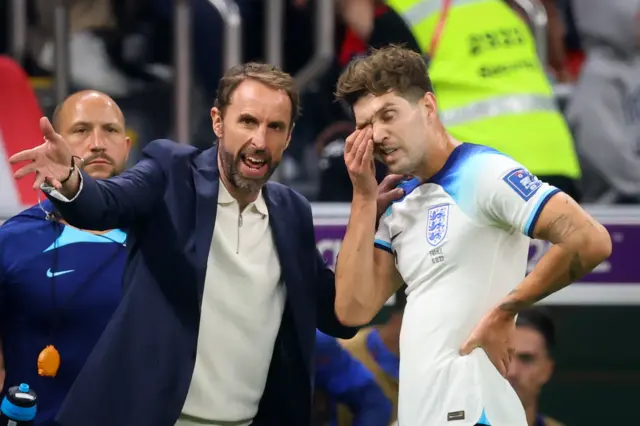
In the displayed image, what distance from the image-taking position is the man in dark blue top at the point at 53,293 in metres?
4.43

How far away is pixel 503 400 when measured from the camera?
11.9ft

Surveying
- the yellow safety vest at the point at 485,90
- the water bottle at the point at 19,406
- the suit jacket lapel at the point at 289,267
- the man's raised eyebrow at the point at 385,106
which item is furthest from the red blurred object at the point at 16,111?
the man's raised eyebrow at the point at 385,106

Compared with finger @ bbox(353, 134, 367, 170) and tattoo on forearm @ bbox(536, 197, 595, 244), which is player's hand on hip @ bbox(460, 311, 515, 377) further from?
finger @ bbox(353, 134, 367, 170)

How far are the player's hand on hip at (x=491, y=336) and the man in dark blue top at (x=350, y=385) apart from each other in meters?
1.12

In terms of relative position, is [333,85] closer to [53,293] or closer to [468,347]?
[53,293]

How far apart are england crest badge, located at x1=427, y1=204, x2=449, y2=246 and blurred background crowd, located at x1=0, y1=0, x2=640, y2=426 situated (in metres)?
1.33

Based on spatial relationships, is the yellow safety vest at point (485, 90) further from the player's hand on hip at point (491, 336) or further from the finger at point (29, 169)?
the finger at point (29, 169)

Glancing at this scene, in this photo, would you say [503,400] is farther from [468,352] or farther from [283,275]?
[283,275]

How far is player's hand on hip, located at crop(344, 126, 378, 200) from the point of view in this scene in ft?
12.4

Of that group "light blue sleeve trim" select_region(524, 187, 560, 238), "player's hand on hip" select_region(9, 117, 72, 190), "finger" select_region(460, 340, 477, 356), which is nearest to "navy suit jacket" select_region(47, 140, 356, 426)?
"player's hand on hip" select_region(9, 117, 72, 190)

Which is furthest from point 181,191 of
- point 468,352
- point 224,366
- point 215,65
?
point 215,65

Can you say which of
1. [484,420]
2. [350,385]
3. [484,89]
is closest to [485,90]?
[484,89]

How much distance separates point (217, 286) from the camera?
12.9ft

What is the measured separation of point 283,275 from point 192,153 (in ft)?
1.36
